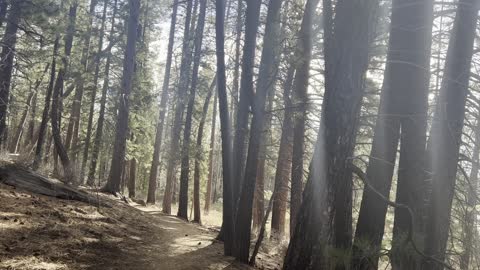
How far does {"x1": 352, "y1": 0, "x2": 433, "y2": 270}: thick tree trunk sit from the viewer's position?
614cm

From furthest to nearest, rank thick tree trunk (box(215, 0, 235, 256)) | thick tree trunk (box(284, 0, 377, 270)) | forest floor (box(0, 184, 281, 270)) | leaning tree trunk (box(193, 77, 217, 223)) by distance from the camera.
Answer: leaning tree trunk (box(193, 77, 217, 223))
thick tree trunk (box(215, 0, 235, 256))
forest floor (box(0, 184, 281, 270))
thick tree trunk (box(284, 0, 377, 270))

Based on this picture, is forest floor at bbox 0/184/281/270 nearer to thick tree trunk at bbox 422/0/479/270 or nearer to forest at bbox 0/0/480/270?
forest at bbox 0/0/480/270

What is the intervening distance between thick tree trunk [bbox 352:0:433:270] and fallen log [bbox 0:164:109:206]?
22.2ft

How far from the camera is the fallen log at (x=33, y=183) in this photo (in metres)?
8.80

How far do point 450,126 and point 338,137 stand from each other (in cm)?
152

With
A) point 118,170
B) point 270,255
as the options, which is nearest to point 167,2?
point 118,170

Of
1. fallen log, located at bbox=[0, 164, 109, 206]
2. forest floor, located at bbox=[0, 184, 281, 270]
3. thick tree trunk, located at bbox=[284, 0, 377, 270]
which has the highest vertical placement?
thick tree trunk, located at bbox=[284, 0, 377, 270]

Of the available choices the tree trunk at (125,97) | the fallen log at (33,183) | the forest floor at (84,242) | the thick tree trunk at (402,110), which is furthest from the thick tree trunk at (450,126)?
the tree trunk at (125,97)

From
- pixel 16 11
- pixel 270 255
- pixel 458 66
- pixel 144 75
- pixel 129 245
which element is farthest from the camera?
pixel 144 75

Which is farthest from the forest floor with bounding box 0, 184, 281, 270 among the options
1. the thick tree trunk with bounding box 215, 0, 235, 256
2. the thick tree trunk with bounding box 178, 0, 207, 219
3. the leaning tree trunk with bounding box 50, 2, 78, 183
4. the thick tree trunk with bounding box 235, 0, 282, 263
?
the leaning tree trunk with bounding box 50, 2, 78, 183

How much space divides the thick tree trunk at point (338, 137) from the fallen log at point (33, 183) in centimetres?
653

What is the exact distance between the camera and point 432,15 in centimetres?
636

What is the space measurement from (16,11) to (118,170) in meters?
6.61

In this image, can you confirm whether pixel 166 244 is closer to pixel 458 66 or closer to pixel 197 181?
pixel 458 66
